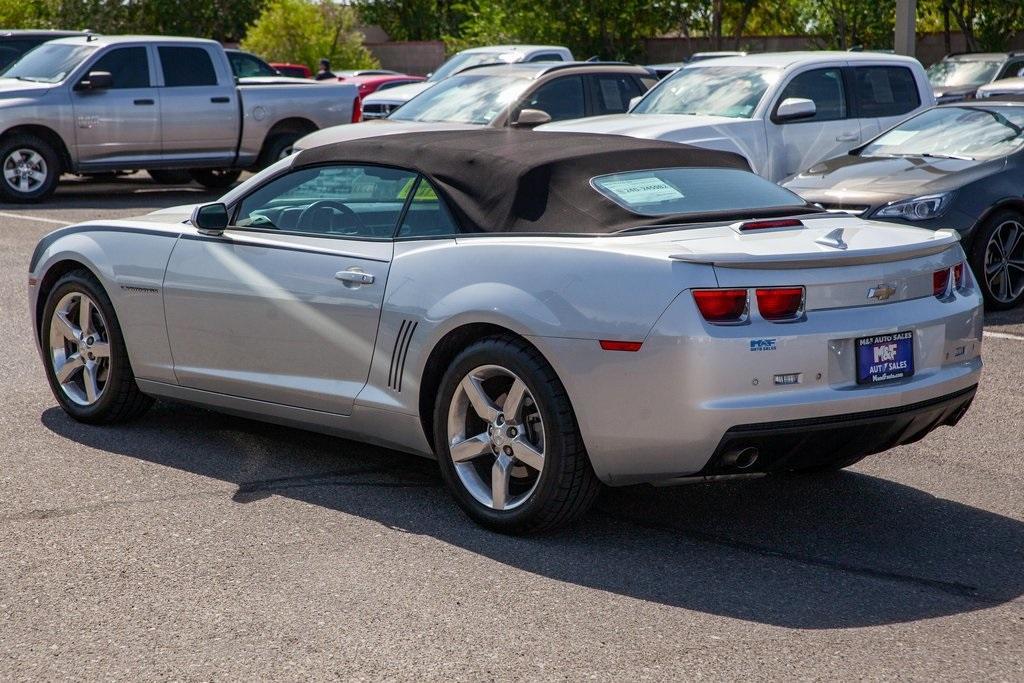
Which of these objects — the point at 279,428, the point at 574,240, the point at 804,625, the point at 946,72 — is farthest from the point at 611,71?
the point at 946,72

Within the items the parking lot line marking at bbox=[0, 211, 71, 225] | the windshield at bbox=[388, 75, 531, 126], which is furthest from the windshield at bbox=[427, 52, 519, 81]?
the parking lot line marking at bbox=[0, 211, 71, 225]

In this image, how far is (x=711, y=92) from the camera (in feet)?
44.7

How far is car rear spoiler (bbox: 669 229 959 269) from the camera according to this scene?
491 centimetres

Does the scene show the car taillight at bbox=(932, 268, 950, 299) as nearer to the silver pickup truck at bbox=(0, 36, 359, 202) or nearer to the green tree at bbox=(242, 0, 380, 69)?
the silver pickup truck at bbox=(0, 36, 359, 202)

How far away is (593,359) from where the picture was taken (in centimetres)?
500

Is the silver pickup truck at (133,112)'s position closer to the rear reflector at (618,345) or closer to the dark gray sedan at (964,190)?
the dark gray sedan at (964,190)

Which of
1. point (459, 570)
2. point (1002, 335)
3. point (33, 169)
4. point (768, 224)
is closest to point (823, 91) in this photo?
point (1002, 335)

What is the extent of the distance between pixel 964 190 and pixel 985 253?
469 mm

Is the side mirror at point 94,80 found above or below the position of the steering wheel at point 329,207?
below

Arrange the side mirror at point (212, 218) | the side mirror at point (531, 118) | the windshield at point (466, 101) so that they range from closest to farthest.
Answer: the side mirror at point (212, 218) → the side mirror at point (531, 118) → the windshield at point (466, 101)

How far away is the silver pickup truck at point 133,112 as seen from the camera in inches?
699

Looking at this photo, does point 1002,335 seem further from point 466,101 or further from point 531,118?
point 466,101

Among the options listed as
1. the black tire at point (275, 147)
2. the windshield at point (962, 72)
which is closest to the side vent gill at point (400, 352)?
the black tire at point (275, 147)

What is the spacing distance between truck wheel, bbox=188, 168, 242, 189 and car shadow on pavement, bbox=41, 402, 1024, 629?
14.4m
